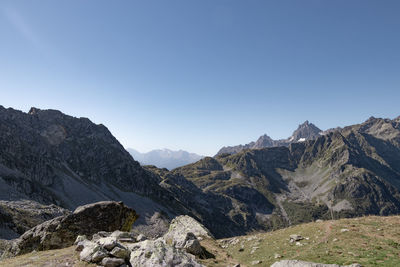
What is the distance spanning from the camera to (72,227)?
2675 cm

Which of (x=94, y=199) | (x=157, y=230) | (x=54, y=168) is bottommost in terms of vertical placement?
(x=157, y=230)

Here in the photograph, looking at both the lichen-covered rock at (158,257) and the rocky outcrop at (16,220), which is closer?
the lichen-covered rock at (158,257)

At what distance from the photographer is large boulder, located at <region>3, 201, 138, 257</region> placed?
2478 cm

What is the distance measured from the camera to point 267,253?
29.5 metres

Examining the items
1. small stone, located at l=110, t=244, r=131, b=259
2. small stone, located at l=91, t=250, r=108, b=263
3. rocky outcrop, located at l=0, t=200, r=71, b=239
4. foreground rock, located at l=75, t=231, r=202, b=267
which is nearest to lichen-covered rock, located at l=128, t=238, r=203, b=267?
foreground rock, located at l=75, t=231, r=202, b=267

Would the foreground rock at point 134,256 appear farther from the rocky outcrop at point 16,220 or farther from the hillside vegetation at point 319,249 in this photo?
the rocky outcrop at point 16,220

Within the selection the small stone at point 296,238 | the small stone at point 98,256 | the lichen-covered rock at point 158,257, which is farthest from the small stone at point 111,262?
the small stone at point 296,238

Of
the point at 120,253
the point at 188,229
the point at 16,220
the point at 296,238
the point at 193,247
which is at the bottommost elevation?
the point at 296,238

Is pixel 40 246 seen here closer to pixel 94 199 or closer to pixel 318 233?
pixel 318 233

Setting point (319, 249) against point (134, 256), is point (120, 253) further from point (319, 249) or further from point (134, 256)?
point (319, 249)

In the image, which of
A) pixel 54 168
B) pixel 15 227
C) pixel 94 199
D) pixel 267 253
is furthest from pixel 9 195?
pixel 267 253

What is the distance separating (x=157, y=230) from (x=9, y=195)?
3470 inches

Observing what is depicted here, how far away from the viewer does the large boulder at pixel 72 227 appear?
976 inches

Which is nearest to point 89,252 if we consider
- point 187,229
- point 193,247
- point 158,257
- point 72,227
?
point 158,257
